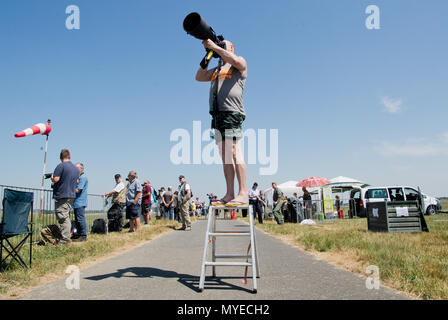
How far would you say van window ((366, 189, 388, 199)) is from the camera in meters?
16.5

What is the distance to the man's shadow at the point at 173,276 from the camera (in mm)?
3340

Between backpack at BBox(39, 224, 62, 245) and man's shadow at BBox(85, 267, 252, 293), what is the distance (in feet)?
11.0

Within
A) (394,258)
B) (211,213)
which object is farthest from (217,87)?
(394,258)

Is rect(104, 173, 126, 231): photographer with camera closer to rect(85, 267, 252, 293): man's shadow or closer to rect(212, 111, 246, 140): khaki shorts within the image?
rect(85, 267, 252, 293): man's shadow

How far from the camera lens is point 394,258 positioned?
13.8 ft

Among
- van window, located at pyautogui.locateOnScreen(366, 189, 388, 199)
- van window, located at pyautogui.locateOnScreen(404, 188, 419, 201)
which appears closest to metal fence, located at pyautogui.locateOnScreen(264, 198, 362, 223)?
van window, located at pyautogui.locateOnScreen(366, 189, 388, 199)

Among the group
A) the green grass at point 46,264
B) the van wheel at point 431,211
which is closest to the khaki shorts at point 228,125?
the green grass at point 46,264

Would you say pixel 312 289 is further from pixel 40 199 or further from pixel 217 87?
pixel 40 199

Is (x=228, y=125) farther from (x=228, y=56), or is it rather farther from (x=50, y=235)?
(x=50, y=235)

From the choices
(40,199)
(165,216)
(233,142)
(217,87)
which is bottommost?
(165,216)

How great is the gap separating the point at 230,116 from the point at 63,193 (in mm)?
4521

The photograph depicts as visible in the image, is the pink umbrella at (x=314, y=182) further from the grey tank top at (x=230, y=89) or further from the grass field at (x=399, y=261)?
the grey tank top at (x=230, y=89)
